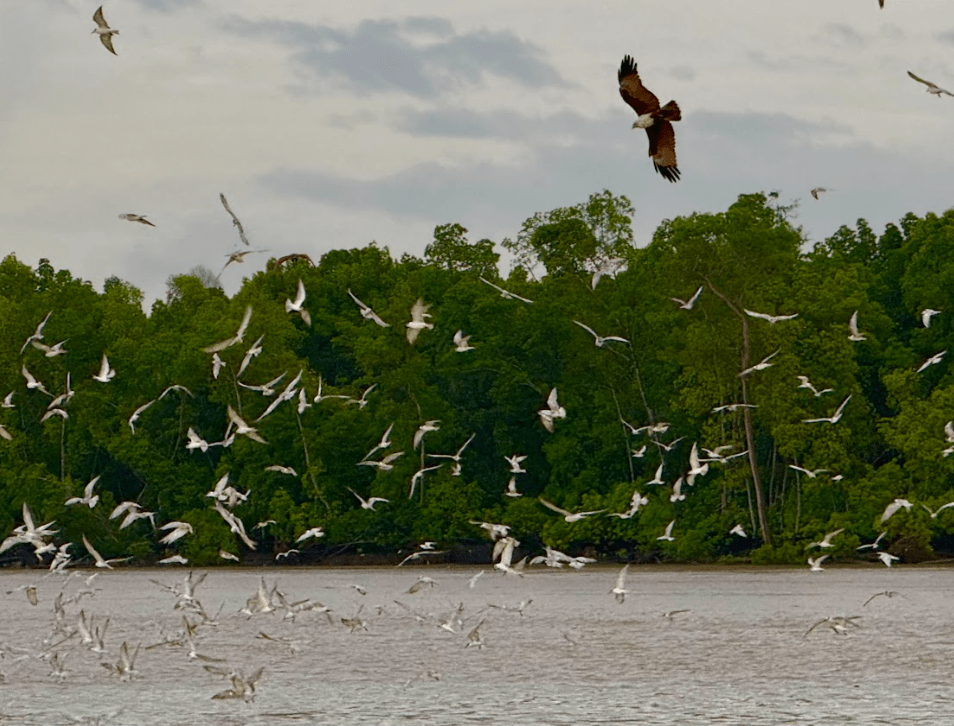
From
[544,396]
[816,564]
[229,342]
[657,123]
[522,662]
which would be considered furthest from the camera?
[544,396]

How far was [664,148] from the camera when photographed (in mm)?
22438

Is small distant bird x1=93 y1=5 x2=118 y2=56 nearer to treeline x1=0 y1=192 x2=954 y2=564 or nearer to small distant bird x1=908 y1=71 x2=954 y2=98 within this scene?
small distant bird x1=908 y1=71 x2=954 y2=98

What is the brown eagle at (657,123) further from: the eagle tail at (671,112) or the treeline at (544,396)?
the treeline at (544,396)

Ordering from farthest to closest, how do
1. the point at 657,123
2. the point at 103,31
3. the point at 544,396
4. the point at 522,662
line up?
the point at 544,396
the point at 522,662
the point at 103,31
the point at 657,123

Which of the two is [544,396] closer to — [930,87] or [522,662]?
[522,662]

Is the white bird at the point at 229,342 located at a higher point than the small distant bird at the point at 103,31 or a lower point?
lower

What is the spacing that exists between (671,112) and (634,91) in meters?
0.89

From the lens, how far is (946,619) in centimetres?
4450

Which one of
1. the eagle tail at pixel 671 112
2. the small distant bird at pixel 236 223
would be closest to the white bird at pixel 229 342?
the small distant bird at pixel 236 223

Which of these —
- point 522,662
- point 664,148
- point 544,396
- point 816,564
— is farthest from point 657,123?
Answer: point 544,396

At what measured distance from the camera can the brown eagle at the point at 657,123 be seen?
22203mm

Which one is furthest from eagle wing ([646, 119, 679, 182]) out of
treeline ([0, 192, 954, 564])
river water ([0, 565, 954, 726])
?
treeline ([0, 192, 954, 564])

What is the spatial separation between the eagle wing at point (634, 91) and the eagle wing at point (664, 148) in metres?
0.24

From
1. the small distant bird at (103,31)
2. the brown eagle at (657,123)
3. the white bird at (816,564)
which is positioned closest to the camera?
the brown eagle at (657,123)
